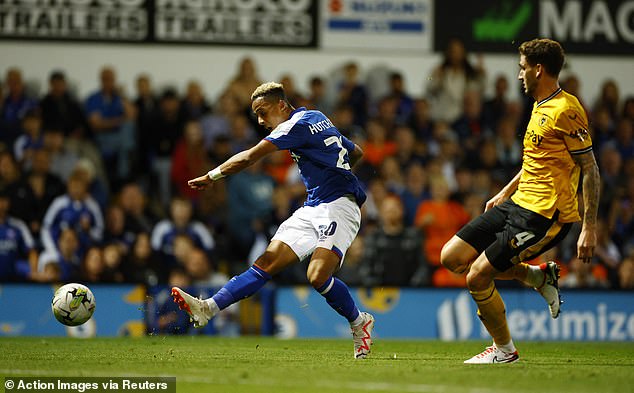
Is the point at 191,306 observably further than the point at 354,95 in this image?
No

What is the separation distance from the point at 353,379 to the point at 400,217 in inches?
330

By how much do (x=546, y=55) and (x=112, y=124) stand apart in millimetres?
10093

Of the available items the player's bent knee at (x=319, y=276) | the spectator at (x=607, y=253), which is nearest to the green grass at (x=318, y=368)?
the player's bent knee at (x=319, y=276)

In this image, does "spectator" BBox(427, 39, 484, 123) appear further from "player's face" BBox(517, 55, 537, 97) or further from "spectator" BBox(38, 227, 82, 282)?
"player's face" BBox(517, 55, 537, 97)

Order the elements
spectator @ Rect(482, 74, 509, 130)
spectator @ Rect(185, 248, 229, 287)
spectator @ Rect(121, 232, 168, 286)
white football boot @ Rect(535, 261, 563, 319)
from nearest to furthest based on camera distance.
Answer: white football boot @ Rect(535, 261, 563, 319), spectator @ Rect(121, 232, 168, 286), spectator @ Rect(185, 248, 229, 287), spectator @ Rect(482, 74, 509, 130)

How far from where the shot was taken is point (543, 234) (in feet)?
28.5

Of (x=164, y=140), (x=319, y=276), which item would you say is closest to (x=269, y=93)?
(x=319, y=276)

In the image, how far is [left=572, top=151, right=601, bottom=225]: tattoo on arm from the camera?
837cm

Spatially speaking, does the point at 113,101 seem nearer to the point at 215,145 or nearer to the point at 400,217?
the point at 215,145

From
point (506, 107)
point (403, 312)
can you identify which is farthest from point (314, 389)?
point (506, 107)

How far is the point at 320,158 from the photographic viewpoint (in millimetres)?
9711

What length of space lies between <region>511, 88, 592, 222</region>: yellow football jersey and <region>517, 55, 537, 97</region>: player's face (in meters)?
0.14

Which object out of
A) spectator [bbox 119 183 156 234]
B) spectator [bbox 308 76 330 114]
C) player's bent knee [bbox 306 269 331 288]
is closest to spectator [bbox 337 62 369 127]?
spectator [bbox 308 76 330 114]

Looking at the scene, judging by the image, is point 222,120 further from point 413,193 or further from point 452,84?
point 452,84
